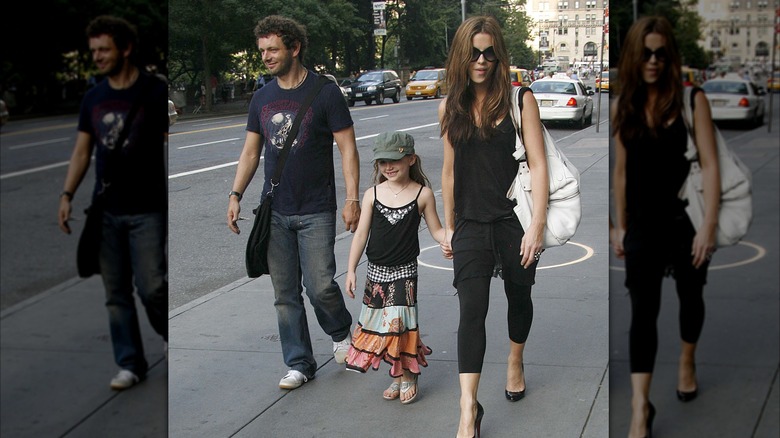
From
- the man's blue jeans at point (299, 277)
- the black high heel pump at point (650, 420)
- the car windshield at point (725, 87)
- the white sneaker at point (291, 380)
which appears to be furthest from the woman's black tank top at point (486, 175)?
the black high heel pump at point (650, 420)

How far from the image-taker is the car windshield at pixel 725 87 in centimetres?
172

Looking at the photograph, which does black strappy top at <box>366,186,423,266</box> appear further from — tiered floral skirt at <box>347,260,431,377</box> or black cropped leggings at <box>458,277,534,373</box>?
black cropped leggings at <box>458,277,534,373</box>

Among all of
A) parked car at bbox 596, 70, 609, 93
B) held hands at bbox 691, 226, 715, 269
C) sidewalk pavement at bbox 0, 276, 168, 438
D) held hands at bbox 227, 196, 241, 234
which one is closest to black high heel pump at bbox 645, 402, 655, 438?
held hands at bbox 691, 226, 715, 269

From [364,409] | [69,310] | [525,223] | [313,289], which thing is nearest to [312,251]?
[313,289]

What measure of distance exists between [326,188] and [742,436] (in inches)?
78.4

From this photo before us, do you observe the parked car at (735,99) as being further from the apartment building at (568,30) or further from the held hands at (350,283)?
the held hands at (350,283)

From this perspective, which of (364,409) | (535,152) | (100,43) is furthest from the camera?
(364,409)

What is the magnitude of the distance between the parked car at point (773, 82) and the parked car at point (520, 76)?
1277 millimetres

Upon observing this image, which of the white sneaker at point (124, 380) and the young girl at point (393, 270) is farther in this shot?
the young girl at point (393, 270)

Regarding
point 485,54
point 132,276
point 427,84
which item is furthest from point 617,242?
point 427,84

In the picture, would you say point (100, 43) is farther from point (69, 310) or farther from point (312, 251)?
point (312, 251)

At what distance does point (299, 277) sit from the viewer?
12.4 feet

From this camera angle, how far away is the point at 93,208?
5.70ft

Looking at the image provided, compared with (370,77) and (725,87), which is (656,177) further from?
(370,77)
